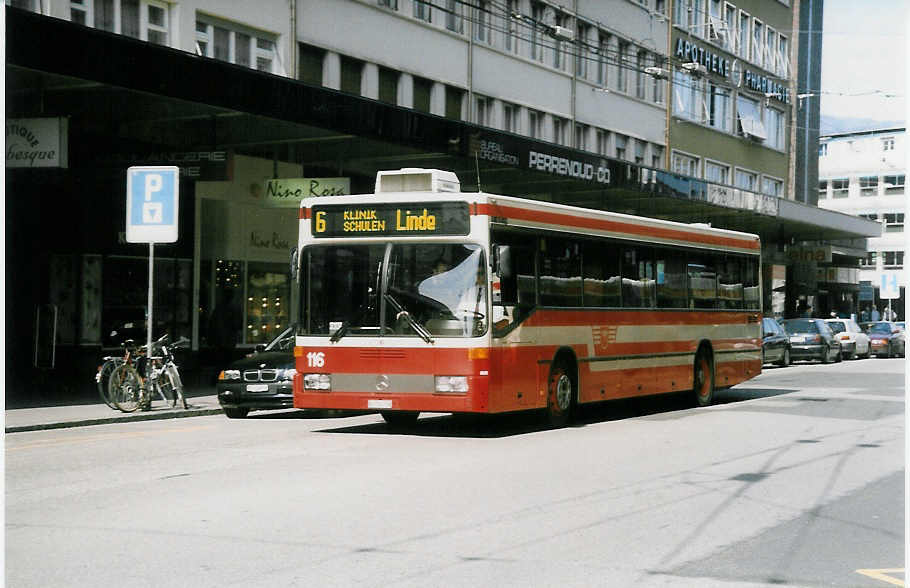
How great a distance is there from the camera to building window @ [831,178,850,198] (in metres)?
111

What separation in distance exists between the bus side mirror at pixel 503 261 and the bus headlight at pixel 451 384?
129 cm

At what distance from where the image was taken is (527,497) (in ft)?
32.7

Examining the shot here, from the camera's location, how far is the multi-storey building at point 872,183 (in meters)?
108

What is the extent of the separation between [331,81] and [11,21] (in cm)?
1441

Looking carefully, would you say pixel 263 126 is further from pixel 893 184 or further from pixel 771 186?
pixel 893 184

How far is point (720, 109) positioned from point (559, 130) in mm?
16046

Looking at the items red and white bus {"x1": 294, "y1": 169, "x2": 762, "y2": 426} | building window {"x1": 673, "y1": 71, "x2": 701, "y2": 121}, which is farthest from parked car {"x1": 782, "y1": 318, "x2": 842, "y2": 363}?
red and white bus {"x1": 294, "y1": 169, "x2": 762, "y2": 426}

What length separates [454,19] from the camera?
36.2 meters

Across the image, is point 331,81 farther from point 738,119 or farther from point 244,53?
point 738,119

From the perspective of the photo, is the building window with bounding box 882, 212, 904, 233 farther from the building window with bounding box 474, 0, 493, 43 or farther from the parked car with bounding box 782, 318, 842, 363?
the building window with bounding box 474, 0, 493, 43

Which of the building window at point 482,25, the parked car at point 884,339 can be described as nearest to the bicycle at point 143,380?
the building window at point 482,25

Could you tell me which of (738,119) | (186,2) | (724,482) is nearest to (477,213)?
(724,482)

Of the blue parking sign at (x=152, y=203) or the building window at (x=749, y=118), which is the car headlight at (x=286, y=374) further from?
the building window at (x=749, y=118)

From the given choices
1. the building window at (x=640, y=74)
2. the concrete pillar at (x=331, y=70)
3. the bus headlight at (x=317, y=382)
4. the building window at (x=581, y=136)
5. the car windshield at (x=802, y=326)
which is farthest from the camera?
the building window at (x=640, y=74)
